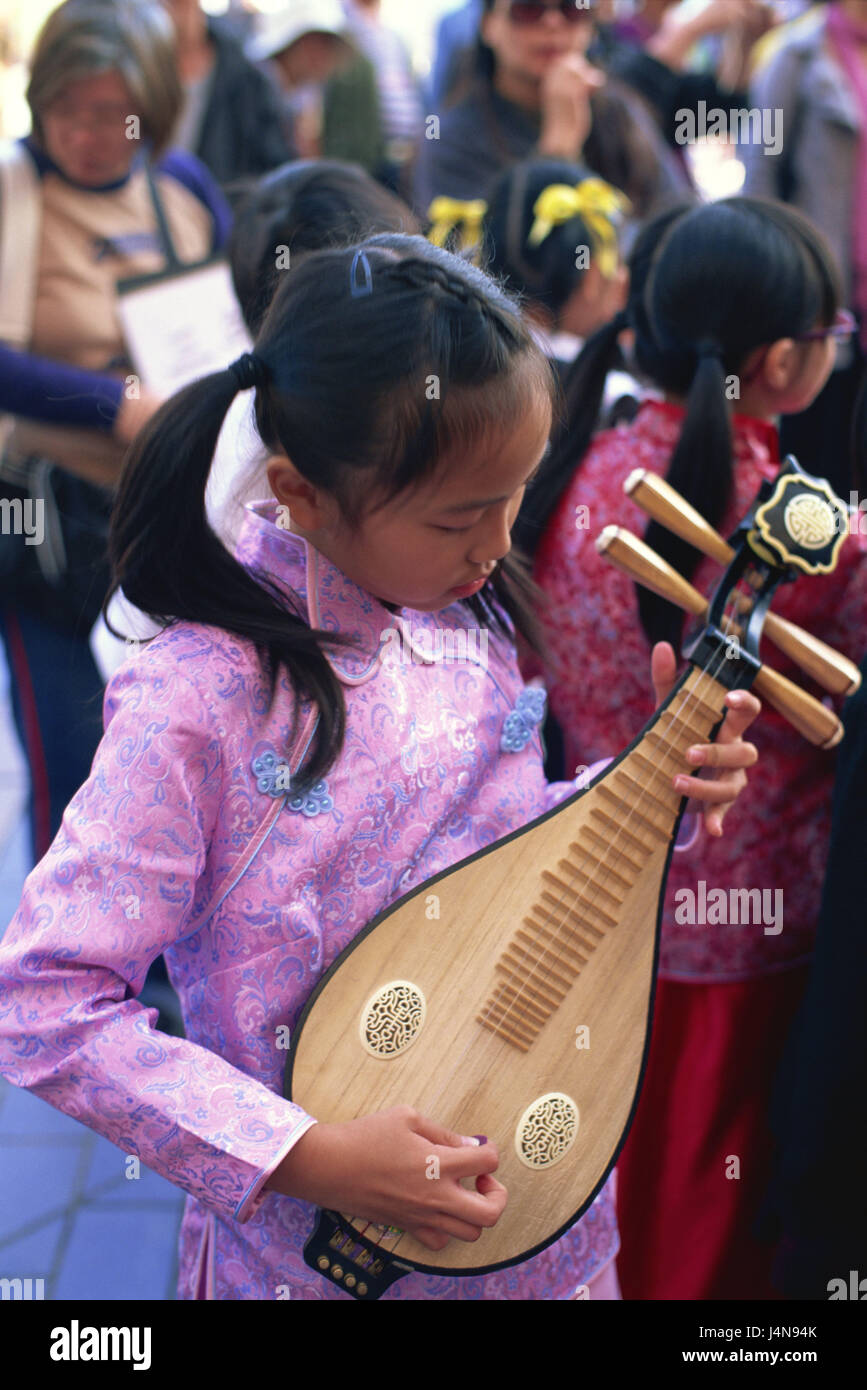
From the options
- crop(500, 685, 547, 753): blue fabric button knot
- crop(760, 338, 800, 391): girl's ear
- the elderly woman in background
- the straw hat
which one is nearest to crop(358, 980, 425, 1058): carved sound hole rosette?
crop(500, 685, 547, 753): blue fabric button knot

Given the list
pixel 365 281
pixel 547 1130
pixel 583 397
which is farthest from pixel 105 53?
pixel 547 1130

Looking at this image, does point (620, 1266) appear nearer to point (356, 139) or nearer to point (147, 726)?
point (147, 726)

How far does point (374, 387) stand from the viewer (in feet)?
3.34

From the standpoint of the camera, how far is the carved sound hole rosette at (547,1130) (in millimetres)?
1121

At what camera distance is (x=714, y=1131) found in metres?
1.80

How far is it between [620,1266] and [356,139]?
3.32 m

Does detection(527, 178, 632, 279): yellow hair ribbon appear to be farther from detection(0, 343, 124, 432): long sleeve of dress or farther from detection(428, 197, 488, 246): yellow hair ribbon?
detection(0, 343, 124, 432): long sleeve of dress

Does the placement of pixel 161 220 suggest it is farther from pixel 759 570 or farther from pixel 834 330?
pixel 759 570

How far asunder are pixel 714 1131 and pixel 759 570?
91 centimetres

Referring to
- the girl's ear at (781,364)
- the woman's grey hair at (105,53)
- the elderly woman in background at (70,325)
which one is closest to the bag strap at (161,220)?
the elderly woman in background at (70,325)

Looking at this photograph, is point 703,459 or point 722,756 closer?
point 722,756

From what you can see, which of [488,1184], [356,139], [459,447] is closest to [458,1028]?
[488,1184]

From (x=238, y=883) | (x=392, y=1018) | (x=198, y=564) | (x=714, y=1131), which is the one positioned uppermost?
(x=198, y=564)

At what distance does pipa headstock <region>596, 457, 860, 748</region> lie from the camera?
48.8 inches
